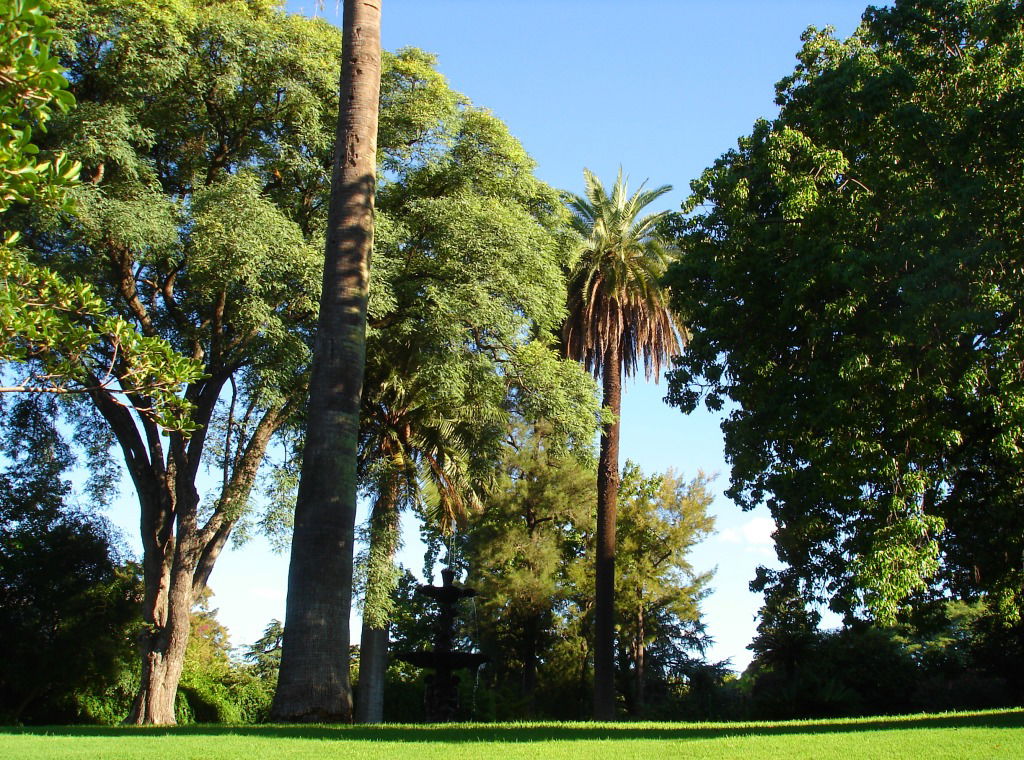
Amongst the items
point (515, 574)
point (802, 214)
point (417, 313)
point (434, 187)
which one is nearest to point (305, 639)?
point (802, 214)

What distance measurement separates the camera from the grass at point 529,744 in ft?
26.5

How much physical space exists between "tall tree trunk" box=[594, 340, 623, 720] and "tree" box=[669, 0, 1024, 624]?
881cm

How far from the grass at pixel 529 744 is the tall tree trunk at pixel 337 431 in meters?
0.66

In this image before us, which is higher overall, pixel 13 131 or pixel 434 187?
pixel 434 187

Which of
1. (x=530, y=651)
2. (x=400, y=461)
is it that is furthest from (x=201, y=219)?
(x=530, y=651)

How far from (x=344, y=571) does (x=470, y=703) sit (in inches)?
883

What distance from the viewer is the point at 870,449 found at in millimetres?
12352

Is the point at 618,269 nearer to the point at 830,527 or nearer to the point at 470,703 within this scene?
the point at 830,527

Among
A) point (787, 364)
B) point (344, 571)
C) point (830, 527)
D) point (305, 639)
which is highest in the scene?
point (787, 364)

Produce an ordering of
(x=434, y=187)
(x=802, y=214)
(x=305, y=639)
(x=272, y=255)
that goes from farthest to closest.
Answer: (x=434, y=187), (x=272, y=255), (x=802, y=214), (x=305, y=639)

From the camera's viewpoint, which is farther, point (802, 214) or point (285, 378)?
point (285, 378)

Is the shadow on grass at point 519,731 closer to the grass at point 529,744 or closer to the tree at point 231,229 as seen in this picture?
the grass at point 529,744

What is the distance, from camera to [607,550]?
24.6 metres

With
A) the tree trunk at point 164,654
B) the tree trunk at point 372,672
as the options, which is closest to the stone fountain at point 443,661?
the tree trunk at point 372,672
